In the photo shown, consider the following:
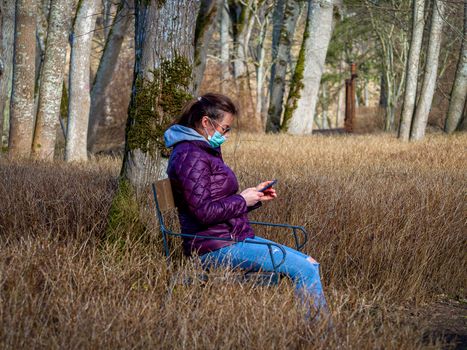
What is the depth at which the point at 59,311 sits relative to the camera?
Result: 4137 mm

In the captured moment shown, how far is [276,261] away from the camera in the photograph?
471 centimetres

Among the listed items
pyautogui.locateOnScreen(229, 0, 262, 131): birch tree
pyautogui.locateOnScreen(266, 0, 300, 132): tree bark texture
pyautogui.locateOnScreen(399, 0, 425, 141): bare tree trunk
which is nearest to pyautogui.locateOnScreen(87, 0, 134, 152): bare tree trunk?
pyautogui.locateOnScreen(399, 0, 425, 141): bare tree trunk

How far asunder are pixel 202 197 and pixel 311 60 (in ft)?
49.9

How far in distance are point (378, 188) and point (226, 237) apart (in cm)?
315

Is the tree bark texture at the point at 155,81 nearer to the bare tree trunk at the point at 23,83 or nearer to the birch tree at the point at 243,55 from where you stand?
the bare tree trunk at the point at 23,83

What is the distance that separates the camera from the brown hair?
4.96 meters

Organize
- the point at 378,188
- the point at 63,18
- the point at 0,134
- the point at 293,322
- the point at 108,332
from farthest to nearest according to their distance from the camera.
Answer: the point at 0,134
the point at 63,18
the point at 378,188
the point at 293,322
the point at 108,332

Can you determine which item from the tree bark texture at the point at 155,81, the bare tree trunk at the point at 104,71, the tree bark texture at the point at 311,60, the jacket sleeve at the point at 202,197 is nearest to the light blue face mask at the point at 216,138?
the jacket sleeve at the point at 202,197

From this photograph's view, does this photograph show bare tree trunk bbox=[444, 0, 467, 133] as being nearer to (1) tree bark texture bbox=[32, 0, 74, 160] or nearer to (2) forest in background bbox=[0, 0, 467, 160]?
(2) forest in background bbox=[0, 0, 467, 160]

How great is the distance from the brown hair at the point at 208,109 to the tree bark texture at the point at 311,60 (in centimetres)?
1445

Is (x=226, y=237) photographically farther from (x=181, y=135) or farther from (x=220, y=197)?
(x=181, y=135)

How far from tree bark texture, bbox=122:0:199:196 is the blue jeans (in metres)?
1.73

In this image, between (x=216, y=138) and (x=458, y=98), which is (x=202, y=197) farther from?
(x=458, y=98)

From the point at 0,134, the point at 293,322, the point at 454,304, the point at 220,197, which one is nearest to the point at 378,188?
the point at 454,304
